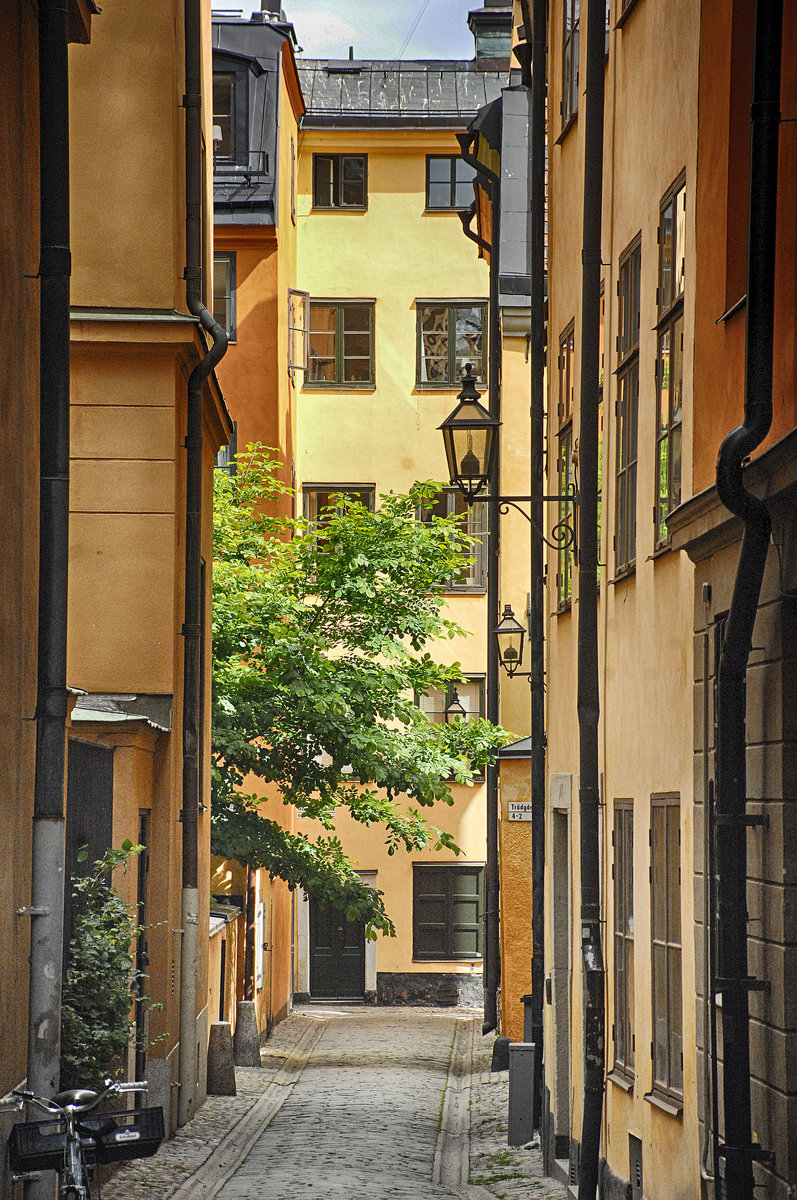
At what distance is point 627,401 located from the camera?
10602 millimetres

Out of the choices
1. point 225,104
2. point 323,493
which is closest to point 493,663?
point 323,493

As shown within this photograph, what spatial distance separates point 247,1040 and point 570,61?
39.4ft

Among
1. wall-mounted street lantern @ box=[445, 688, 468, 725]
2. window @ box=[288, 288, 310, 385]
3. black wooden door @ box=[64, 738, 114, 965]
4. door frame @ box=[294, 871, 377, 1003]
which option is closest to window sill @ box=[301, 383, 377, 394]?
window @ box=[288, 288, 310, 385]

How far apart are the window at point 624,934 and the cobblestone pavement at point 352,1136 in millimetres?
1837

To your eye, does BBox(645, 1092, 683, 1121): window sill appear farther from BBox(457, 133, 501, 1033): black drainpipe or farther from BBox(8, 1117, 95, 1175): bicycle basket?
BBox(457, 133, 501, 1033): black drainpipe

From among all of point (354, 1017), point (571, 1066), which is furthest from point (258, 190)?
point (571, 1066)

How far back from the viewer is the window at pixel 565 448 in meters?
13.1

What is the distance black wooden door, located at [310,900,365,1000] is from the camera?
3030cm

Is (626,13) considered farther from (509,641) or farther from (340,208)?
(340,208)

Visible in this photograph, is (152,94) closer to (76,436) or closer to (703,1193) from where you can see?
(76,436)

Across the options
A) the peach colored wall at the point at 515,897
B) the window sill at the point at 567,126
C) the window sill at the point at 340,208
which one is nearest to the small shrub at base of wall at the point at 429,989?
the peach colored wall at the point at 515,897

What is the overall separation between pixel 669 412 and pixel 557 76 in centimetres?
593

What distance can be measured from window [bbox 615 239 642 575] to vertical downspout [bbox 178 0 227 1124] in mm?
5177

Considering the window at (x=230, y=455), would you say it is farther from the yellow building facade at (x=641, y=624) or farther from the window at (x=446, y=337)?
the yellow building facade at (x=641, y=624)
